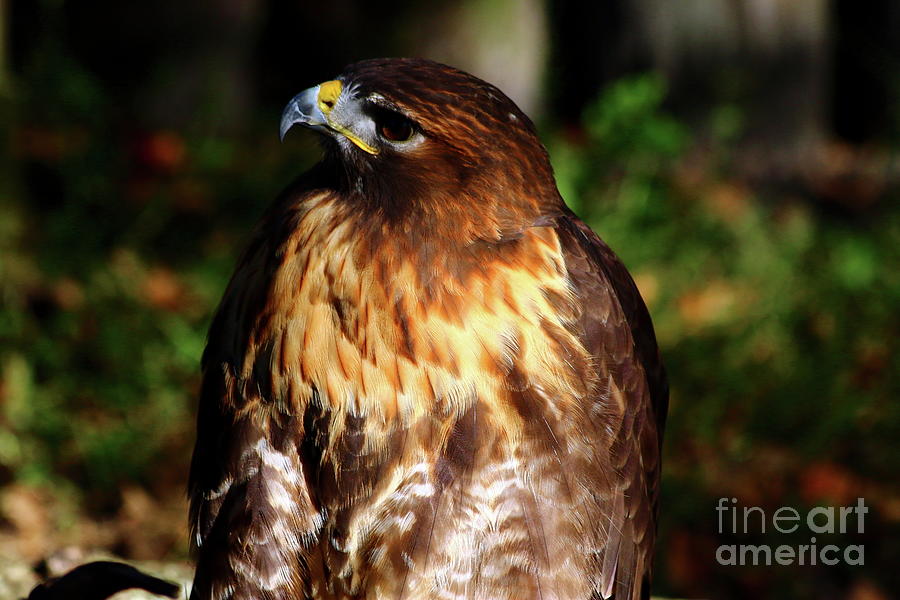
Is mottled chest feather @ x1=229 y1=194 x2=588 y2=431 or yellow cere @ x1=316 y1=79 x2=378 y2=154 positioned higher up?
yellow cere @ x1=316 y1=79 x2=378 y2=154

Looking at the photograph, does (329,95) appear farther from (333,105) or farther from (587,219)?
(587,219)

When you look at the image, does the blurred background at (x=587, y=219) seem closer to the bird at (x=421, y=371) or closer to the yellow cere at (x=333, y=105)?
the bird at (x=421, y=371)

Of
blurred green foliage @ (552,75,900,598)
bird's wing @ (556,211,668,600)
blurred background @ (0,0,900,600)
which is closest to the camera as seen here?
bird's wing @ (556,211,668,600)

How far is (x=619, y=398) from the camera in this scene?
2703 mm

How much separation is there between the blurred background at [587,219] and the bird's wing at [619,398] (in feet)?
6.68

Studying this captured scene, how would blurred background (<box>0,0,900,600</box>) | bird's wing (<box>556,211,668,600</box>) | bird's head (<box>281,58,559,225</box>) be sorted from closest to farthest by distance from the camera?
bird's head (<box>281,58,559,225</box>), bird's wing (<box>556,211,668,600</box>), blurred background (<box>0,0,900,600</box>)

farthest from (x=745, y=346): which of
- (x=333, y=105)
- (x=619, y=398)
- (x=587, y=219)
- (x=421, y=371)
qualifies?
(x=333, y=105)

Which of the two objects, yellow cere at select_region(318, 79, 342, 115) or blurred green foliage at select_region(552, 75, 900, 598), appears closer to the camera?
yellow cere at select_region(318, 79, 342, 115)

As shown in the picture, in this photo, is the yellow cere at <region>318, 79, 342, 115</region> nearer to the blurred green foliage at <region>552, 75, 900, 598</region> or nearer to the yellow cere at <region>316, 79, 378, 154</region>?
the yellow cere at <region>316, 79, 378, 154</region>

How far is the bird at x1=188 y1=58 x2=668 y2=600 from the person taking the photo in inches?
99.3

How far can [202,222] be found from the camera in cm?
660

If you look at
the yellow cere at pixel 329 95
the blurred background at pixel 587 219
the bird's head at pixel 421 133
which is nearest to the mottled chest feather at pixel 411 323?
the bird's head at pixel 421 133

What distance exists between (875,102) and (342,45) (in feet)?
15.9

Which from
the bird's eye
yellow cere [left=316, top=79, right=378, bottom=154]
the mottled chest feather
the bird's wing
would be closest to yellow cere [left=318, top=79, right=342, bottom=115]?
yellow cere [left=316, top=79, right=378, bottom=154]
